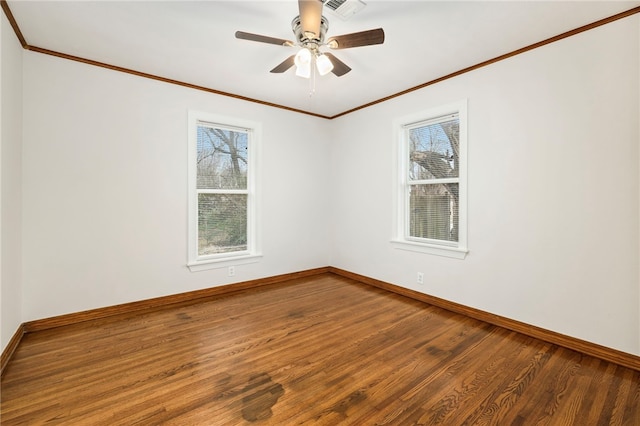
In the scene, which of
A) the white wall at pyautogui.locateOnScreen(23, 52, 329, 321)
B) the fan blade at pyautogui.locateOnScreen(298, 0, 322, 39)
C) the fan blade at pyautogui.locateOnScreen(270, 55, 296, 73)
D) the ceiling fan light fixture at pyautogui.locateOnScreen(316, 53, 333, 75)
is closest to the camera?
the fan blade at pyautogui.locateOnScreen(298, 0, 322, 39)

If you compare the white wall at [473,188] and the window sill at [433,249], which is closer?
the white wall at [473,188]

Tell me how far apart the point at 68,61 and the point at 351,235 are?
3927mm

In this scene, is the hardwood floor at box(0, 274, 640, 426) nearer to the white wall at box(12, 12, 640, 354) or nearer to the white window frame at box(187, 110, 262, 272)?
the white wall at box(12, 12, 640, 354)

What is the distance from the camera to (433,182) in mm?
3645

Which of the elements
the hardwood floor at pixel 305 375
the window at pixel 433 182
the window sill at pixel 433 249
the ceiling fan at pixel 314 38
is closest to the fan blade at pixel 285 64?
the ceiling fan at pixel 314 38

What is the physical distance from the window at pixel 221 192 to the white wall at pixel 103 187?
0.42 ft

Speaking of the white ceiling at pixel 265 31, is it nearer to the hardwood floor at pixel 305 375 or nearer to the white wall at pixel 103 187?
the white wall at pixel 103 187

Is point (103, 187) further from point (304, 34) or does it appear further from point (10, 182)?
point (304, 34)

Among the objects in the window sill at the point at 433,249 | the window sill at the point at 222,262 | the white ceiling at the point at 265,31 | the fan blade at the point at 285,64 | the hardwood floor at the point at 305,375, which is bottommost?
the hardwood floor at the point at 305,375

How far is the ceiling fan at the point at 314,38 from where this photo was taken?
1.93 m

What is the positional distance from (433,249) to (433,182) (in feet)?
2.67

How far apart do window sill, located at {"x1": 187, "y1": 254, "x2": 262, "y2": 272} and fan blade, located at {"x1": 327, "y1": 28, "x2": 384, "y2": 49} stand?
2879 millimetres

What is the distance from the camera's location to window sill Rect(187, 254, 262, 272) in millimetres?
3709

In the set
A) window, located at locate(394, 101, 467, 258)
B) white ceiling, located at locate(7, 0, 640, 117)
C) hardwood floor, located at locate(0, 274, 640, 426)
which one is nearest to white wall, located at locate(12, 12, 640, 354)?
window, located at locate(394, 101, 467, 258)
